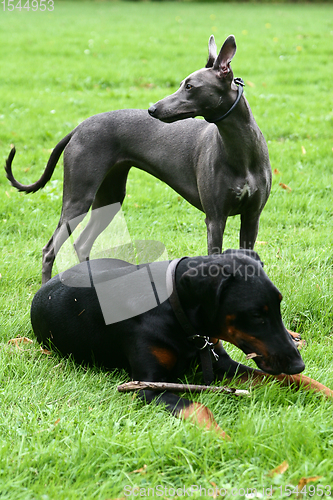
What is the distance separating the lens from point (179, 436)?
7.73 ft

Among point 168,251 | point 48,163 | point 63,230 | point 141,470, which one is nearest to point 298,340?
point 141,470

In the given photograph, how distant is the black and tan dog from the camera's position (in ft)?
8.56

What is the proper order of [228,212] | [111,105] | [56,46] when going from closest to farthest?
[228,212] < [111,105] < [56,46]

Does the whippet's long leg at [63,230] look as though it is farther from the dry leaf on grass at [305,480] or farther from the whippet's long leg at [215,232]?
the dry leaf on grass at [305,480]

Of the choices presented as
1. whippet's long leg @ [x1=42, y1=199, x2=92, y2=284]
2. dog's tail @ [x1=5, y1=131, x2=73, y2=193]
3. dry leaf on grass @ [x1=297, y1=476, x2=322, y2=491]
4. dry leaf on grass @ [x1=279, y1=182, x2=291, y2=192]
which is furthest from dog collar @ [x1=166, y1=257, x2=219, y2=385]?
dry leaf on grass @ [x1=279, y1=182, x2=291, y2=192]

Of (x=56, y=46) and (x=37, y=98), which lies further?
(x=56, y=46)

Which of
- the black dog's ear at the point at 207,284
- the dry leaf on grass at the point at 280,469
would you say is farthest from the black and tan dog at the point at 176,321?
the dry leaf on grass at the point at 280,469

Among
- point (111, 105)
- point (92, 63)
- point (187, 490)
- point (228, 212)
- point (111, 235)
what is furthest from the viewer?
point (92, 63)

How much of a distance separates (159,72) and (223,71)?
7368mm

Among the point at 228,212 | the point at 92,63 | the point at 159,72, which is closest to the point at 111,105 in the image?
the point at 159,72

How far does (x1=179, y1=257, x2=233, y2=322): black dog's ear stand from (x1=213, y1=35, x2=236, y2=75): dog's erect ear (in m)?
1.22

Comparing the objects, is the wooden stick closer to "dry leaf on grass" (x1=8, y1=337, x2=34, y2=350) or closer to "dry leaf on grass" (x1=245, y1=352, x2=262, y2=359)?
"dry leaf on grass" (x1=245, y1=352, x2=262, y2=359)

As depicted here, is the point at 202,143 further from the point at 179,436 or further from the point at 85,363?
the point at 179,436

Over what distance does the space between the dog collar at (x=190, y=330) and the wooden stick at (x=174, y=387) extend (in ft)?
0.28
